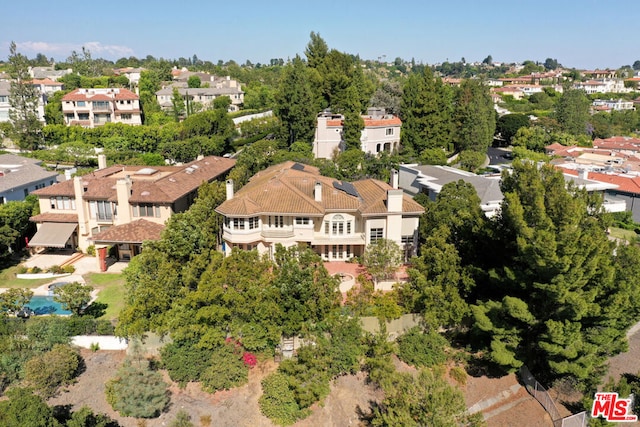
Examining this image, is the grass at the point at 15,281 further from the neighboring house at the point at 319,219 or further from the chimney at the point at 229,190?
the chimney at the point at 229,190

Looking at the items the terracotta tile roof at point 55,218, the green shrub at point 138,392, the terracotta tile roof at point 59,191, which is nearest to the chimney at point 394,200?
the green shrub at point 138,392

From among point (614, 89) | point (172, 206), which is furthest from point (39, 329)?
point (614, 89)

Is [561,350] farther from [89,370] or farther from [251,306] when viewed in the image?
[89,370]

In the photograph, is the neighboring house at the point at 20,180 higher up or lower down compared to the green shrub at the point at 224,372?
higher up

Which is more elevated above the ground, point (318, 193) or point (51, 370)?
point (318, 193)

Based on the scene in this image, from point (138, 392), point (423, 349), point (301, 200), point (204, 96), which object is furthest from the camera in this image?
point (204, 96)

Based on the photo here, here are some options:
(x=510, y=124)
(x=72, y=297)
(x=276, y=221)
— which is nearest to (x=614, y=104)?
(x=510, y=124)

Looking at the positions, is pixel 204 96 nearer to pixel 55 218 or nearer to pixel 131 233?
pixel 55 218
